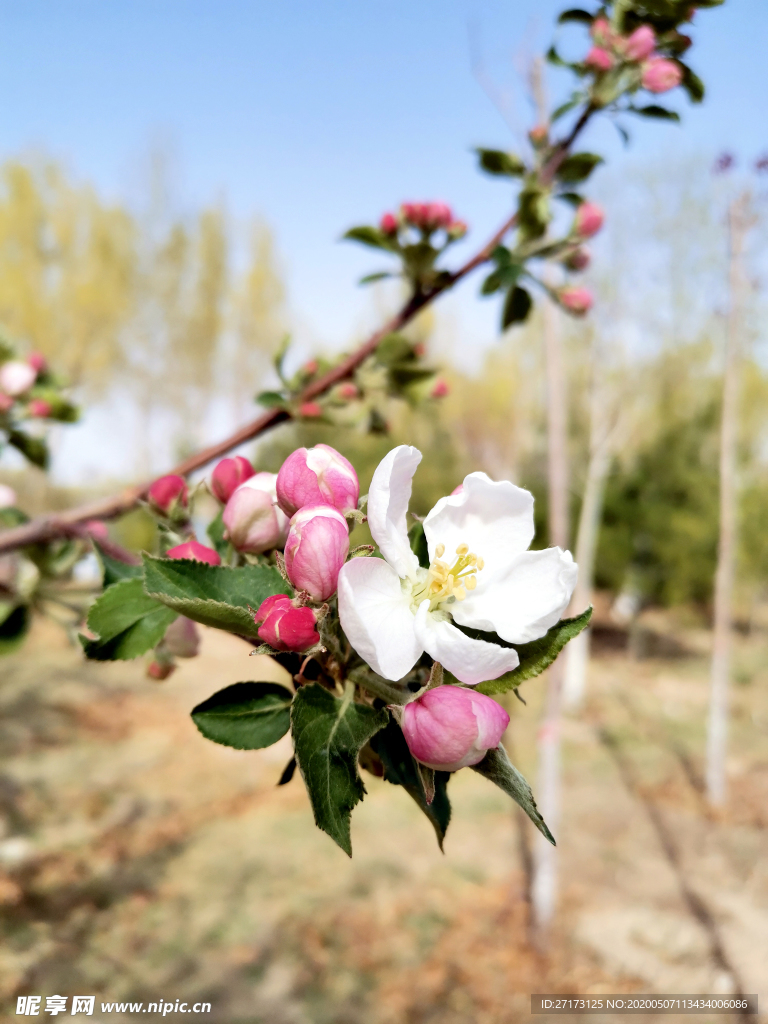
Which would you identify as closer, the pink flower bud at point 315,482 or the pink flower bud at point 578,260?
the pink flower bud at point 315,482

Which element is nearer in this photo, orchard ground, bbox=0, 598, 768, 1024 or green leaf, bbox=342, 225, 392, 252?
green leaf, bbox=342, 225, 392, 252

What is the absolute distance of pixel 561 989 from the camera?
394 cm

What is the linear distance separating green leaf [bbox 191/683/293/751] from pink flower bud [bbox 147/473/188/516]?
21 cm

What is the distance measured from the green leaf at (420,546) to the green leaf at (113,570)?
269 millimetres

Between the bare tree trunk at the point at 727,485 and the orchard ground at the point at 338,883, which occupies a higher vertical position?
the bare tree trunk at the point at 727,485

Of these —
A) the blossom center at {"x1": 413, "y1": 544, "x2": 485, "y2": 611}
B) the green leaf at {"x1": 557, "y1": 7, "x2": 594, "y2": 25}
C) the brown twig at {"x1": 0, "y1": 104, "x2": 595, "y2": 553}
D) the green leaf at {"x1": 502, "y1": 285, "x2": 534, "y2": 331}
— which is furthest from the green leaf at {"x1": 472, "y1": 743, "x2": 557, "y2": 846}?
the green leaf at {"x1": 557, "y1": 7, "x2": 594, "y2": 25}

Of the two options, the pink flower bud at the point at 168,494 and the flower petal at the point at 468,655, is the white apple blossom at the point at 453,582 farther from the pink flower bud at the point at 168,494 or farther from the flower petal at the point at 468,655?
the pink flower bud at the point at 168,494

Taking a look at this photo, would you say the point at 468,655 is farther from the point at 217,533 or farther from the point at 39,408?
the point at 39,408

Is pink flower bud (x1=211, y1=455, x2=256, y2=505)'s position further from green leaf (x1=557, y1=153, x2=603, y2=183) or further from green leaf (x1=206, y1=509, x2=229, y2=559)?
green leaf (x1=557, y1=153, x2=603, y2=183)

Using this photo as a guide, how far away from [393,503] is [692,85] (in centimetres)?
104

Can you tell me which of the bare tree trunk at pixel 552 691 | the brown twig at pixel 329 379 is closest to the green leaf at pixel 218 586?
the brown twig at pixel 329 379

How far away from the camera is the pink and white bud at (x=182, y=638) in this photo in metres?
0.64

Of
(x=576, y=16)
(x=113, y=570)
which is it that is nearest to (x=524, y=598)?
(x=113, y=570)

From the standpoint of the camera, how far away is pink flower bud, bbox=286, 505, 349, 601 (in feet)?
1.47
